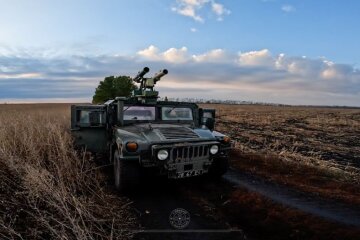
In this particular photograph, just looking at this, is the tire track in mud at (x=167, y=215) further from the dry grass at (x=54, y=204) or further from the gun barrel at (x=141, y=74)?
the gun barrel at (x=141, y=74)

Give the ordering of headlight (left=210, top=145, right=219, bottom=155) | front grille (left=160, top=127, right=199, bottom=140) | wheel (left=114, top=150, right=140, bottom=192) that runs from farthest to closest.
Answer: headlight (left=210, top=145, right=219, bottom=155) → front grille (left=160, top=127, right=199, bottom=140) → wheel (left=114, top=150, right=140, bottom=192)

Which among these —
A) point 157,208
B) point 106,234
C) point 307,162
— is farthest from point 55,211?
point 307,162

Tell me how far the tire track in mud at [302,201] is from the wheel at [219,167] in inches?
11.8

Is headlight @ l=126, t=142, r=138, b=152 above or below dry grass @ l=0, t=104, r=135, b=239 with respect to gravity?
above

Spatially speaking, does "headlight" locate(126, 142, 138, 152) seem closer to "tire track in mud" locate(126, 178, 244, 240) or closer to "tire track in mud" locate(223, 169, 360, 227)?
"tire track in mud" locate(126, 178, 244, 240)

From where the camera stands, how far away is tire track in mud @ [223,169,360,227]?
5.66 metres

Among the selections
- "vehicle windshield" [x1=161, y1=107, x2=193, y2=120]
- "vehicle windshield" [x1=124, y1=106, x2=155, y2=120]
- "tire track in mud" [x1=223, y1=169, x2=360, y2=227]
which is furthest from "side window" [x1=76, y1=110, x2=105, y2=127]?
"tire track in mud" [x1=223, y1=169, x2=360, y2=227]

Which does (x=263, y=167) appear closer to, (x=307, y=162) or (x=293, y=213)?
(x=307, y=162)

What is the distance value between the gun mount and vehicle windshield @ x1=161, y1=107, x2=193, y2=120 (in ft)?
1.06

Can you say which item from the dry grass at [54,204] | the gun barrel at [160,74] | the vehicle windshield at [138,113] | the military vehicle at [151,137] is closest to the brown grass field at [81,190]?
the dry grass at [54,204]

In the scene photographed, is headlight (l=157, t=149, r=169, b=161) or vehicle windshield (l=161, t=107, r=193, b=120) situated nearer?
headlight (l=157, t=149, r=169, b=161)

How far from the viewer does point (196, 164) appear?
680 cm

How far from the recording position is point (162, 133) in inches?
271

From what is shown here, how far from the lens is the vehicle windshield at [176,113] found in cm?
832
